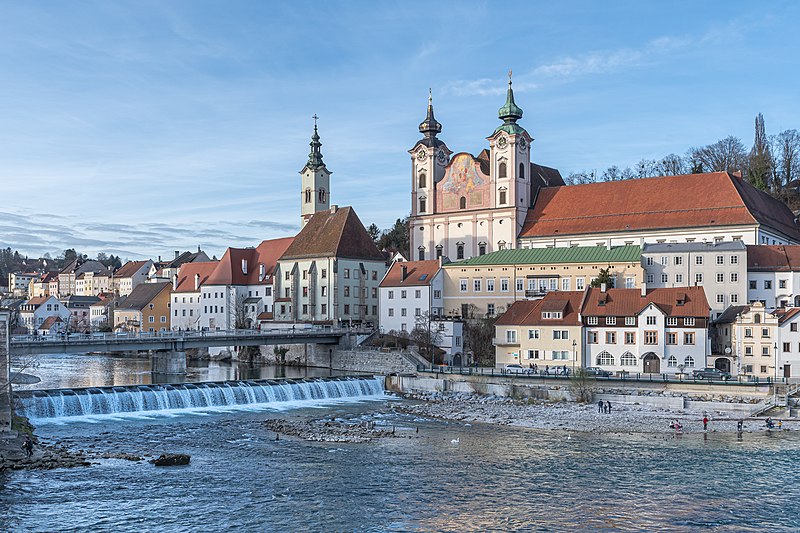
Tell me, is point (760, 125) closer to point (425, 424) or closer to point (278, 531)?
point (425, 424)

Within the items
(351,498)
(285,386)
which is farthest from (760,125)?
(351,498)

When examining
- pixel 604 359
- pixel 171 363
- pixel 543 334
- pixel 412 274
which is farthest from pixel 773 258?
pixel 171 363

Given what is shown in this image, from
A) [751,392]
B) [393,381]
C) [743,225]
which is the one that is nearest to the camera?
[751,392]

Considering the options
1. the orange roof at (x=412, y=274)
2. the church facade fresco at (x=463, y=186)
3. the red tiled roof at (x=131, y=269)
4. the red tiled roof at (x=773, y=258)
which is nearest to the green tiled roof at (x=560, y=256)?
the orange roof at (x=412, y=274)

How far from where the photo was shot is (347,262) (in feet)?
277

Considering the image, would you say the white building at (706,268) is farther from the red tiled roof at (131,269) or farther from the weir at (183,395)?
the red tiled roof at (131,269)

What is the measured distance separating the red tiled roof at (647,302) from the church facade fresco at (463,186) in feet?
88.0

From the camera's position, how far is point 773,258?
219 ft

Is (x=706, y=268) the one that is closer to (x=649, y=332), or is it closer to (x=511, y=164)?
(x=649, y=332)

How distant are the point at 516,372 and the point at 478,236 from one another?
31.1 meters

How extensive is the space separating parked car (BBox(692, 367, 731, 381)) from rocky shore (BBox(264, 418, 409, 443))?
20918 millimetres

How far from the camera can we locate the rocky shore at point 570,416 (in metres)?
42.9

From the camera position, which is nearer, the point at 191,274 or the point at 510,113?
the point at 510,113

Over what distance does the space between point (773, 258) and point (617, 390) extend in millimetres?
23820
